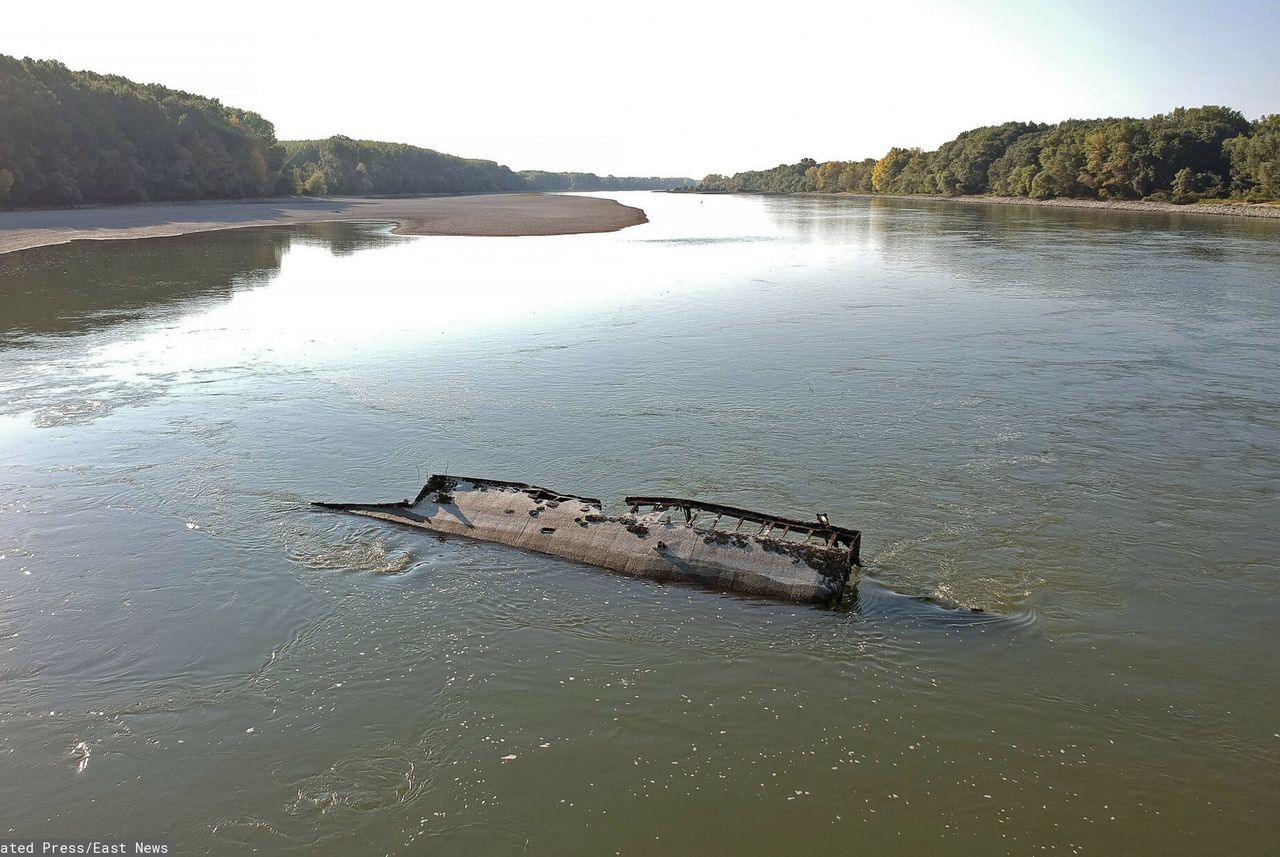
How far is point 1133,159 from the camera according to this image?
102 m

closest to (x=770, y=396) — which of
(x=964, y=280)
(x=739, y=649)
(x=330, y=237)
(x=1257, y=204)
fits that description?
(x=739, y=649)

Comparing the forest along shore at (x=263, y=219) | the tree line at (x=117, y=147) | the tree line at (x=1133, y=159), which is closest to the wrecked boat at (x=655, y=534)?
the forest along shore at (x=263, y=219)

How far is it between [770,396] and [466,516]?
9.11 metres

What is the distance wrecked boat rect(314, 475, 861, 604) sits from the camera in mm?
10617

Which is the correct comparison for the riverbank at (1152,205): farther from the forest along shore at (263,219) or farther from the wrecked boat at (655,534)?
the wrecked boat at (655,534)

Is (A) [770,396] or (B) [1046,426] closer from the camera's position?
(B) [1046,426]

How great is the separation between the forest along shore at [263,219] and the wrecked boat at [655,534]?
4763 cm

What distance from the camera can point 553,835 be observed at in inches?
282

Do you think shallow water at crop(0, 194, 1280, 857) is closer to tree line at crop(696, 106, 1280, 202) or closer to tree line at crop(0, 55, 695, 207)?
tree line at crop(0, 55, 695, 207)

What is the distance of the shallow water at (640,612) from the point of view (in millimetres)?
7477

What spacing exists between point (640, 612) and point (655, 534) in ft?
4.32

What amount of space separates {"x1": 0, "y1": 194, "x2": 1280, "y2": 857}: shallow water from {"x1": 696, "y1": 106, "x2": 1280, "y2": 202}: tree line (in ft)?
285

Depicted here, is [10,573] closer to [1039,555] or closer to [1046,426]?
[1039,555]

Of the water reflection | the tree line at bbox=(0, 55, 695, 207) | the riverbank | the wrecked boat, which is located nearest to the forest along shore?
the tree line at bbox=(0, 55, 695, 207)
